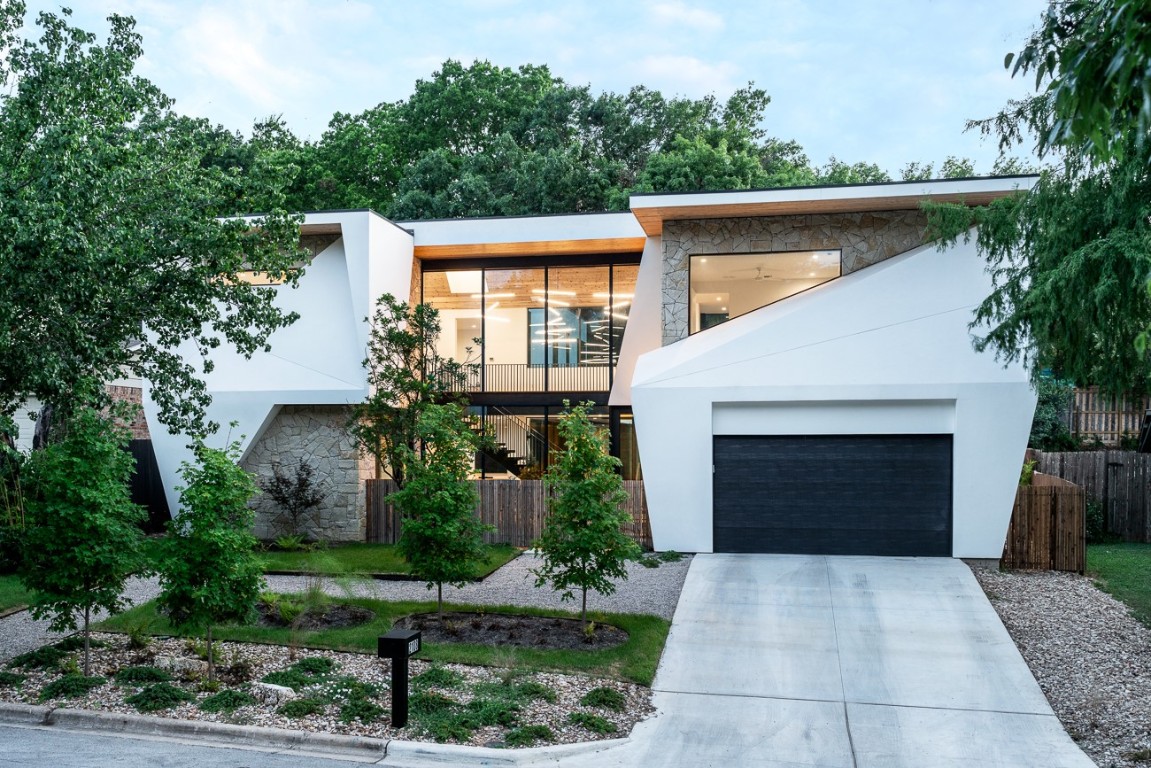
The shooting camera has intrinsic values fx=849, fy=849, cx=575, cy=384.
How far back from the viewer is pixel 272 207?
10.3m

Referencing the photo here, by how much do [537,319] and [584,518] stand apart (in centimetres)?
1084

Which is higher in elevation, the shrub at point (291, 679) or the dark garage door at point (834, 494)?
the dark garage door at point (834, 494)

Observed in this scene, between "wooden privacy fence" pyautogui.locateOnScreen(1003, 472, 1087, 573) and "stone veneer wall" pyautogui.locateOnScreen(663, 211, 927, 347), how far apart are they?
462 cm

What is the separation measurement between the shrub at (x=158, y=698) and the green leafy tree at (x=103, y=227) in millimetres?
3109

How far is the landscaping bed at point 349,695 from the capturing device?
6859mm

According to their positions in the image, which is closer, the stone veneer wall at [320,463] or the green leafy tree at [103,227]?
the green leafy tree at [103,227]

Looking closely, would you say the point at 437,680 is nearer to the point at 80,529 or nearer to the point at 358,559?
the point at 80,529

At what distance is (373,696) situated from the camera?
749 centimetres

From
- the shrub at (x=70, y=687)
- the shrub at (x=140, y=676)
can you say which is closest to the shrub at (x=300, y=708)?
the shrub at (x=140, y=676)

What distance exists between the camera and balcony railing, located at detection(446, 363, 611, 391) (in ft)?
59.4

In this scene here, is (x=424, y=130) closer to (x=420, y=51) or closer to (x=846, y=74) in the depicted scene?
(x=420, y=51)

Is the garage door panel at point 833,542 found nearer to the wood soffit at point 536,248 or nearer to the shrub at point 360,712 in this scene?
the wood soffit at point 536,248

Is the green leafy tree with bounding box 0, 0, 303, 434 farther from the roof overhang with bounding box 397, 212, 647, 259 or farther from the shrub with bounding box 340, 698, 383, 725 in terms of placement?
the roof overhang with bounding box 397, 212, 647, 259

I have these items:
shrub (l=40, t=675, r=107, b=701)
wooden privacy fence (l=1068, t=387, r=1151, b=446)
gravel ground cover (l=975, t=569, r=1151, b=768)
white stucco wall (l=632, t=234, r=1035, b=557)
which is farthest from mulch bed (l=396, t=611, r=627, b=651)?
wooden privacy fence (l=1068, t=387, r=1151, b=446)
